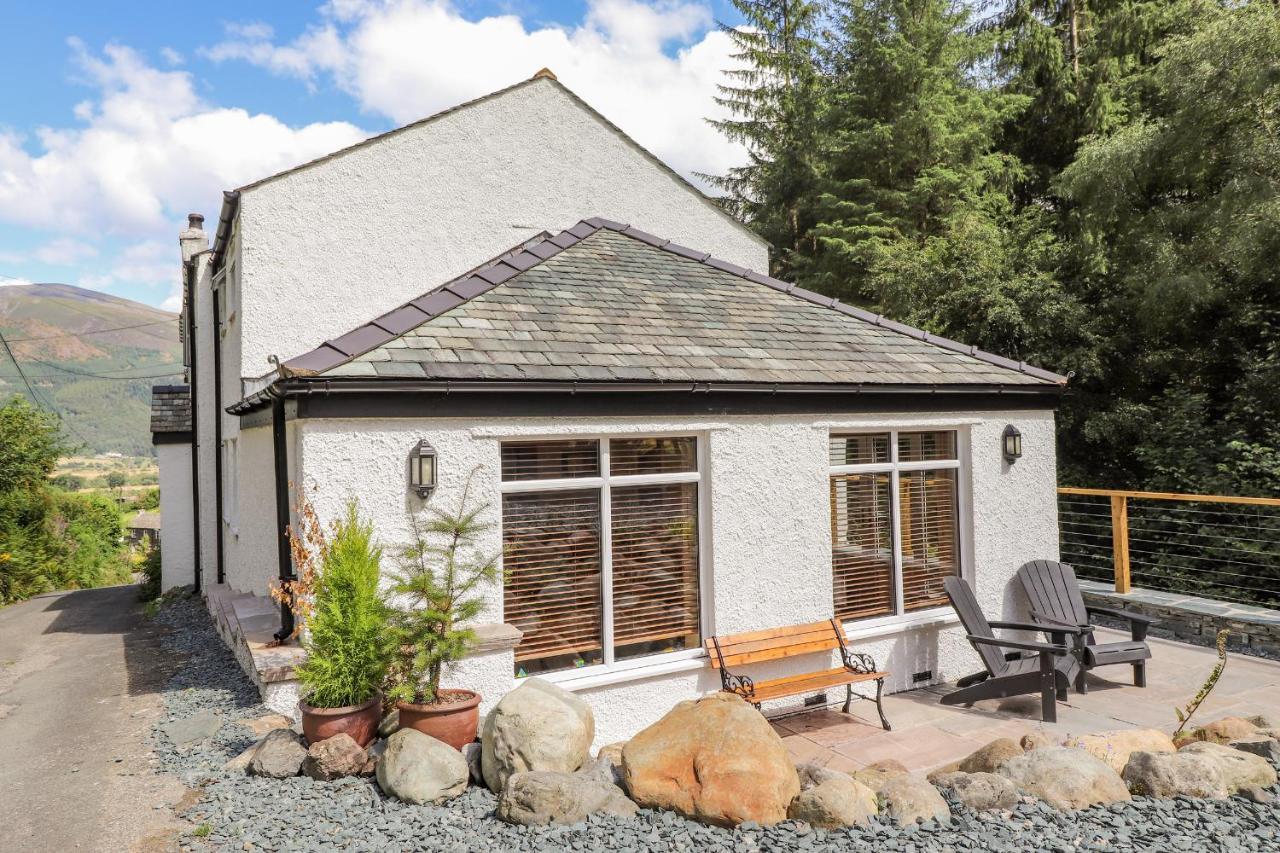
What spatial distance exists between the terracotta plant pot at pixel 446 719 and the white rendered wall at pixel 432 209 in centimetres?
746

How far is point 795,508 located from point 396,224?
8481mm

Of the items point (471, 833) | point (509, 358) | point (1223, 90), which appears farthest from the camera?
point (1223, 90)

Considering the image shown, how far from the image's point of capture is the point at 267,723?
21.5ft

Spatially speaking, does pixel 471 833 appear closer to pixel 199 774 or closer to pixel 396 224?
pixel 199 774

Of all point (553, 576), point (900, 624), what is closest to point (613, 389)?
point (553, 576)

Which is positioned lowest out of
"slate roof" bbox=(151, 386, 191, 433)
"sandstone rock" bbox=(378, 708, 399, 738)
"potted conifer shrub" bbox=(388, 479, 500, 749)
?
"sandstone rock" bbox=(378, 708, 399, 738)

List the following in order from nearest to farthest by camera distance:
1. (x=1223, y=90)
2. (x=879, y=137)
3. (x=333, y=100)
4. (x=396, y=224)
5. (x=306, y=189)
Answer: (x=306, y=189) < (x=396, y=224) < (x=1223, y=90) < (x=333, y=100) < (x=879, y=137)

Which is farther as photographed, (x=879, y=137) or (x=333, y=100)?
(x=879, y=137)

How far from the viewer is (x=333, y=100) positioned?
19.4 metres

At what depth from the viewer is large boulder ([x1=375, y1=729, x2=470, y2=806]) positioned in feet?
16.8

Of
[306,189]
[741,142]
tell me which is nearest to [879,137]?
[741,142]

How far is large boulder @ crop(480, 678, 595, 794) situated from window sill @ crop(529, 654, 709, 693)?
1.24 m

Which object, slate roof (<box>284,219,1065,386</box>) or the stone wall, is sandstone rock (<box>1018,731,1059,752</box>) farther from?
the stone wall

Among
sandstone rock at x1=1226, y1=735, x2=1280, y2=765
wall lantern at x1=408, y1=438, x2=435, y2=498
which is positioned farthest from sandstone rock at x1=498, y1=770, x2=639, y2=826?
sandstone rock at x1=1226, y1=735, x2=1280, y2=765
